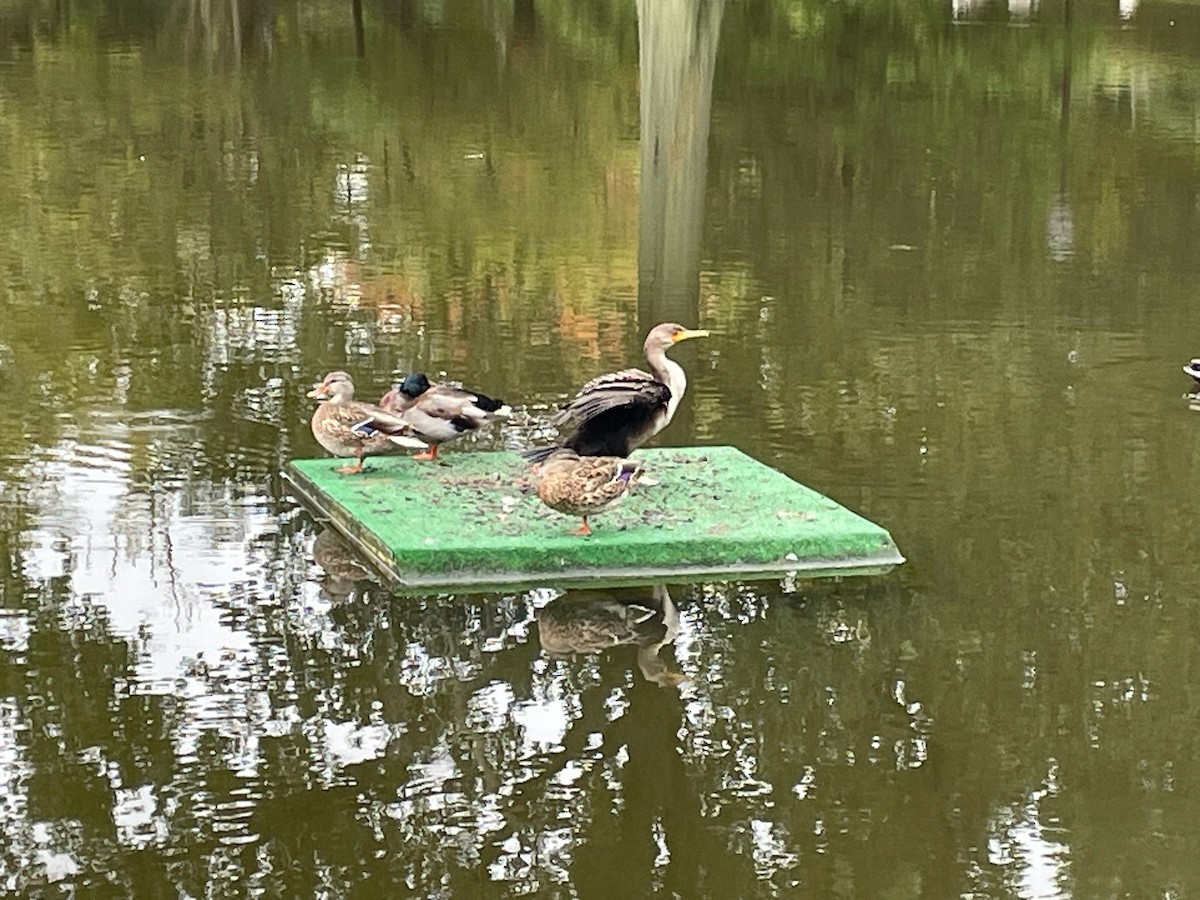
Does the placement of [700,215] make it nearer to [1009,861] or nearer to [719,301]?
[719,301]

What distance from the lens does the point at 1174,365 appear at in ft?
46.6

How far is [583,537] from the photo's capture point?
938 cm

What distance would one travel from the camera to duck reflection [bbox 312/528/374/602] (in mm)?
9094

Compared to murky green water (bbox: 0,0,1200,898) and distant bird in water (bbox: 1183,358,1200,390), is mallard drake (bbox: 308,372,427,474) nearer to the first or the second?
murky green water (bbox: 0,0,1200,898)

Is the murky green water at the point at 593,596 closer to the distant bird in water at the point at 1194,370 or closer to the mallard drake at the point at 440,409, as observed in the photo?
the distant bird in water at the point at 1194,370

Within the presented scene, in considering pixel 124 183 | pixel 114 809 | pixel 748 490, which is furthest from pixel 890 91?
pixel 114 809

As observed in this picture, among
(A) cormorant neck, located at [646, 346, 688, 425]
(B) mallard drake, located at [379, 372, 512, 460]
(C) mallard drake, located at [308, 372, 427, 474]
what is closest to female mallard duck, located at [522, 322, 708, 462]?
(A) cormorant neck, located at [646, 346, 688, 425]

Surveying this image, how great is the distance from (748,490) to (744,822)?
11.4 ft

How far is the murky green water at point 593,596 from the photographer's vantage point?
271 inches

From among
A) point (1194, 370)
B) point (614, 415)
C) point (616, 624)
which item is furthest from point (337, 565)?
point (1194, 370)

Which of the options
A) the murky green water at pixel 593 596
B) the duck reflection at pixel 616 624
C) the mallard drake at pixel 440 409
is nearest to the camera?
the murky green water at pixel 593 596

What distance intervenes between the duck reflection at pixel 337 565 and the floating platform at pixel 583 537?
0.06 m

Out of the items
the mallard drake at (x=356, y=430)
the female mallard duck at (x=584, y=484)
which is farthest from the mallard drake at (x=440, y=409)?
the female mallard duck at (x=584, y=484)

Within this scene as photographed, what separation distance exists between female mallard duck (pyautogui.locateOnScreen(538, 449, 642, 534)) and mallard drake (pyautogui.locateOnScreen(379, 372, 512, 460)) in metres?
1.29
